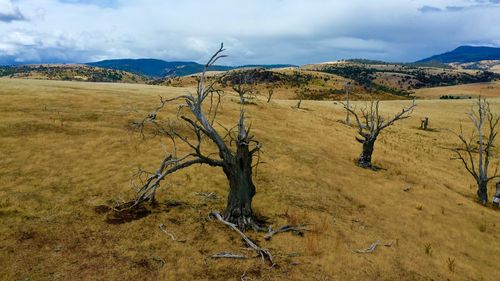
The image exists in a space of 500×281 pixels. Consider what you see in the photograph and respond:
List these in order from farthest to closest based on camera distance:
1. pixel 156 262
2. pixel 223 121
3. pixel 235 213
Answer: pixel 223 121, pixel 235 213, pixel 156 262

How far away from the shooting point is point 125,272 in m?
10.8

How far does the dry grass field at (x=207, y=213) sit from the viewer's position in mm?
11555

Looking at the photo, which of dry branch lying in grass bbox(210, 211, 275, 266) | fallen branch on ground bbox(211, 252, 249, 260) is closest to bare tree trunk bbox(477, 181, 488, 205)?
dry branch lying in grass bbox(210, 211, 275, 266)

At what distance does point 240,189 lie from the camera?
13898 millimetres

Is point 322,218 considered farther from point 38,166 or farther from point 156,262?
point 38,166

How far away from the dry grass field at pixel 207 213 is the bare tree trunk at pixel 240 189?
0.55 m

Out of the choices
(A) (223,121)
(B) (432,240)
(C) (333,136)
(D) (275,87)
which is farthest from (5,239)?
(D) (275,87)

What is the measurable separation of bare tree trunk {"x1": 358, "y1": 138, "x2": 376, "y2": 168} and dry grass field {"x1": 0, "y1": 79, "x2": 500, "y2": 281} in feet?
2.41

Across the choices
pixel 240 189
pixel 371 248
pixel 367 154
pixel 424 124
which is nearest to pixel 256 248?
pixel 240 189

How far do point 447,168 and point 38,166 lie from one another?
28.3 m

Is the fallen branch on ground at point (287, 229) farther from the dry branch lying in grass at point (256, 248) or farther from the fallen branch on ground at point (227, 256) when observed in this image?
the fallen branch on ground at point (227, 256)

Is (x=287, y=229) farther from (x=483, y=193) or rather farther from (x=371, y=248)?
(x=483, y=193)

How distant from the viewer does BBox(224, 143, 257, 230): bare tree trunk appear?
45.5 ft

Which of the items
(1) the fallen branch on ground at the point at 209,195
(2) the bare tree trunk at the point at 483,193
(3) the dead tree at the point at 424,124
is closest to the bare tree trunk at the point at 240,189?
(1) the fallen branch on ground at the point at 209,195
